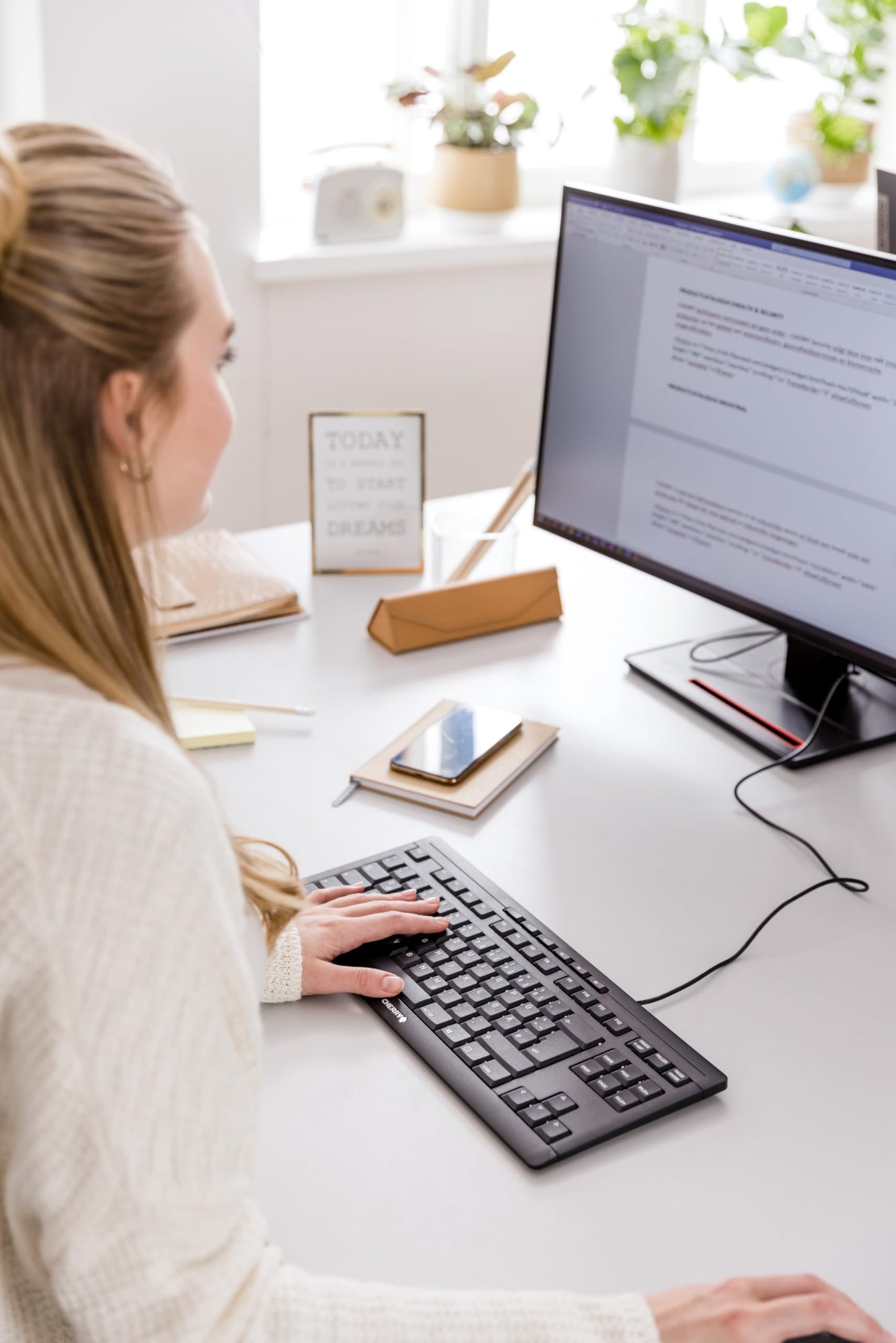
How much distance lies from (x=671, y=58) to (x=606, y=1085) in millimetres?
2278

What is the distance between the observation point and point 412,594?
147 centimetres

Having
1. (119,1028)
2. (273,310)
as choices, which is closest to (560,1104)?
(119,1028)

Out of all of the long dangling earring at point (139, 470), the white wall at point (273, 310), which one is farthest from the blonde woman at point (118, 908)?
the white wall at point (273, 310)

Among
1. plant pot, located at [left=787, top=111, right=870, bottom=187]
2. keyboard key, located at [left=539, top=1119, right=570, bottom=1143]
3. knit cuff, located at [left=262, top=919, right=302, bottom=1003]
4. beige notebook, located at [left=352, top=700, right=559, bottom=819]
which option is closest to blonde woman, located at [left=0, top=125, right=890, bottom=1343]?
keyboard key, located at [left=539, top=1119, right=570, bottom=1143]

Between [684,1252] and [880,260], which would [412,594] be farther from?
[684,1252]

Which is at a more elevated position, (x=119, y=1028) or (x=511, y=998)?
(x=119, y=1028)

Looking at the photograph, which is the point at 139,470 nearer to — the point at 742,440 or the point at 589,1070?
the point at 589,1070

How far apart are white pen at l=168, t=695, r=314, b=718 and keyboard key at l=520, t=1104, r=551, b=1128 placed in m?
0.55

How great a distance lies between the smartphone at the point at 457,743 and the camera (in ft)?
4.00

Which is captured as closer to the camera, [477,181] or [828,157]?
[477,181]

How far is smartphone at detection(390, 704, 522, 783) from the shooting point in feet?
4.00

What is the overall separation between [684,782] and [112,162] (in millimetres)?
750

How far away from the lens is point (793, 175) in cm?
303

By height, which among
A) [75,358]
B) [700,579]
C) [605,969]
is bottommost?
[605,969]
